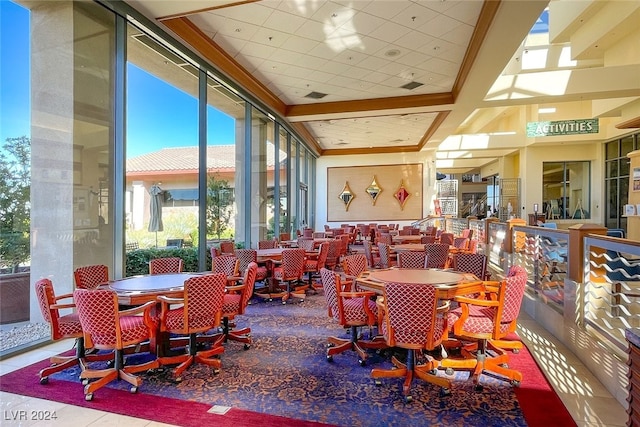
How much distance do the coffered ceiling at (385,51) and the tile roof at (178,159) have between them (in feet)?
5.00

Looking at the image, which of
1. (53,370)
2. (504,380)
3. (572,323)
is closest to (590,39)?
(572,323)

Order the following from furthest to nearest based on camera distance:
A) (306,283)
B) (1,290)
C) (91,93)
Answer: (306,283)
(91,93)
(1,290)

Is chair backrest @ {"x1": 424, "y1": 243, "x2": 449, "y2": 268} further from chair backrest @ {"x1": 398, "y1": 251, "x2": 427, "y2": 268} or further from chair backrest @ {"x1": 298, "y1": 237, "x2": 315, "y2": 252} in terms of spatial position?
chair backrest @ {"x1": 298, "y1": 237, "x2": 315, "y2": 252}

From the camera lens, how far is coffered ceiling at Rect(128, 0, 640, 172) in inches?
196

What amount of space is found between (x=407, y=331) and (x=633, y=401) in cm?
154

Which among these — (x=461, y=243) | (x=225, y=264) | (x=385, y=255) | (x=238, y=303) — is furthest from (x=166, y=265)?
(x=461, y=243)

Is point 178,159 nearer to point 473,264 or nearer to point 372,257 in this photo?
point 372,257

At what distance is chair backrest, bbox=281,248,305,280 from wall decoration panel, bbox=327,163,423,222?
11.0m

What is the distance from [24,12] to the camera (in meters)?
3.93

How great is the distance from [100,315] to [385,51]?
584cm

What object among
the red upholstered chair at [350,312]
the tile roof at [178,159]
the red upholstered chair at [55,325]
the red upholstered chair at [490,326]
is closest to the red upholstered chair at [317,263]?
the tile roof at [178,159]

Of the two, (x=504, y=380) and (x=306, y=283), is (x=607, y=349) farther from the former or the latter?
(x=306, y=283)

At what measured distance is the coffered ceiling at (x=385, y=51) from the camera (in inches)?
196

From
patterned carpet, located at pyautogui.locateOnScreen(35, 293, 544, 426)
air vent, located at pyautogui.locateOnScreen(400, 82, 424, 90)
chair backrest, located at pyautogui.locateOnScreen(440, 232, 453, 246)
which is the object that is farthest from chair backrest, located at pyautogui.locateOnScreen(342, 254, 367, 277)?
air vent, located at pyautogui.locateOnScreen(400, 82, 424, 90)
